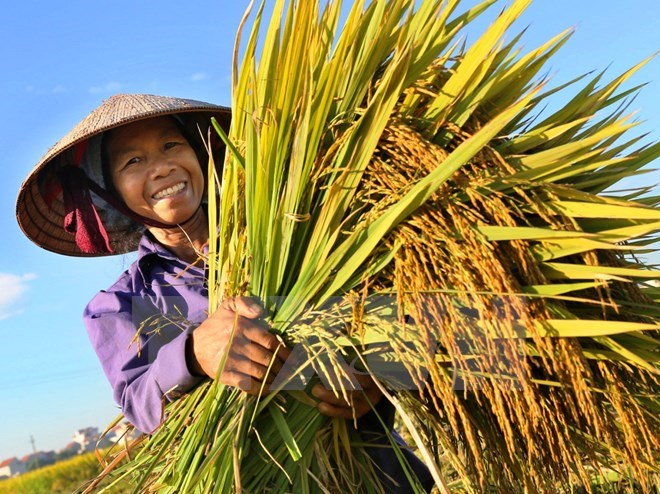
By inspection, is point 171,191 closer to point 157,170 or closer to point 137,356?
point 157,170

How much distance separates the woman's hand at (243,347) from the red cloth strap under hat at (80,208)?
111 cm

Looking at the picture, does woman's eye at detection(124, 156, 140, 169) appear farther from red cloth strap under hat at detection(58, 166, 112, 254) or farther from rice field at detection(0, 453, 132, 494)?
rice field at detection(0, 453, 132, 494)

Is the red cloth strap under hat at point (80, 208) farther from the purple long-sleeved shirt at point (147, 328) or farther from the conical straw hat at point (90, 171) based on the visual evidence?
the purple long-sleeved shirt at point (147, 328)

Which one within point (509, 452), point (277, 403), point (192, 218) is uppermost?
point (192, 218)

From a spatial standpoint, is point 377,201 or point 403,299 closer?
point 403,299

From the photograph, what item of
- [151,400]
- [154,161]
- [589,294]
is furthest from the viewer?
[154,161]

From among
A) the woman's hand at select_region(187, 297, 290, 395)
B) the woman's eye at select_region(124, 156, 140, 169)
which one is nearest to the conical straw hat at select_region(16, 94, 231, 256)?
the woman's eye at select_region(124, 156, 140, 169)

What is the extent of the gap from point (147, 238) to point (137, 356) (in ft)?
1.69

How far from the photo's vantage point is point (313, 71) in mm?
1558

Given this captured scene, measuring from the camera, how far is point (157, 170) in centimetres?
229

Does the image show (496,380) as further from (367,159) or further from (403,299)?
(367,159)

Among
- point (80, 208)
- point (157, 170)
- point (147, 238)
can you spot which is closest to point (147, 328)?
point (147, 238)

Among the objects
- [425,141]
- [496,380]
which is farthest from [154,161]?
[496,380]

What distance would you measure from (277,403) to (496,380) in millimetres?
506
